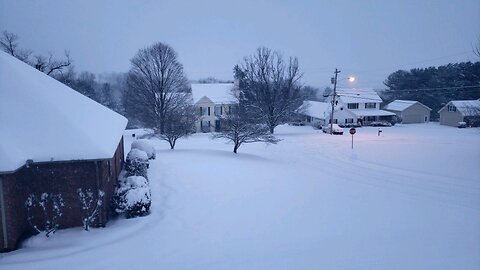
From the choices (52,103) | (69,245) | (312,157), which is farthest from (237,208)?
(312,157)

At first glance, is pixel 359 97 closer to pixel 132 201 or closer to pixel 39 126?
pixel 132 201

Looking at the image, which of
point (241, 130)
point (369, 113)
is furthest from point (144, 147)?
point (369, 113)

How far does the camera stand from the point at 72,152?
10.5 m

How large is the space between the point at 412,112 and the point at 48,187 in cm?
6200

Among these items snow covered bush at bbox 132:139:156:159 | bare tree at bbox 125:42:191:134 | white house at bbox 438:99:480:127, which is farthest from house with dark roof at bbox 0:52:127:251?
white house at bbox 438:99:480:127

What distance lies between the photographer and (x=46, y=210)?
35.3ft

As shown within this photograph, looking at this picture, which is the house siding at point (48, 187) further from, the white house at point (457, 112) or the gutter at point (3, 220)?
the white house at point (457, 112)

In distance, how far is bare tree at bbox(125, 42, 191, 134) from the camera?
45.8 metres

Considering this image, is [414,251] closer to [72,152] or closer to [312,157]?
[72,152]

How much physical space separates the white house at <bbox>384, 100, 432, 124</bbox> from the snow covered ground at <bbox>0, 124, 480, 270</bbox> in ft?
132

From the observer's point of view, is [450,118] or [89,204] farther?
[450,118]

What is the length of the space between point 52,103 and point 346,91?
60286 mm

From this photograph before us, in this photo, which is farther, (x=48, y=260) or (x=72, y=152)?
(x=72, y=152)

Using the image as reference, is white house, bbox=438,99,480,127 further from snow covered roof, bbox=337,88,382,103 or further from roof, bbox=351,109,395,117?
snow covered roof, bbox=337,88,382,103
